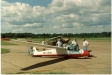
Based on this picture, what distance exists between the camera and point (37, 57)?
16109 millimetres

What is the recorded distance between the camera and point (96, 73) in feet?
31.4

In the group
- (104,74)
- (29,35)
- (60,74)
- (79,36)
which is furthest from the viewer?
(79,36)

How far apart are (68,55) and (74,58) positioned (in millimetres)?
644

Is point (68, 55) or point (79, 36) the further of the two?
point (79, 36)

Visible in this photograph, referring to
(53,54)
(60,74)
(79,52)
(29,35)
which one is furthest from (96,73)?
(29,35)

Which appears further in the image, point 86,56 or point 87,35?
point 87,35

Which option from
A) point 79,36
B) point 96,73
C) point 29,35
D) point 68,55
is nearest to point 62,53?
point 68,55

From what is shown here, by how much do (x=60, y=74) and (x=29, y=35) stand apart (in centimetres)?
8062

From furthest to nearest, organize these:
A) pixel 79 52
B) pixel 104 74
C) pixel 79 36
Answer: pixel 79 36 → pixel 79 52 → pixel 104 74

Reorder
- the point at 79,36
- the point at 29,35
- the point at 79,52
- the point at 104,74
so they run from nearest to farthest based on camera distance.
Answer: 1. the point at 104,74
2. the point at 79,52
3. the point at 29,35
4. the point at 79,36

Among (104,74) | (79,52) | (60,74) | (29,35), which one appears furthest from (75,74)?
(29,35)

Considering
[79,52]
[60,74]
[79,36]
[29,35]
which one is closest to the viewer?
[60,74]

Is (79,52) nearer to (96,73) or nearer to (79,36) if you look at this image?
(96,73)

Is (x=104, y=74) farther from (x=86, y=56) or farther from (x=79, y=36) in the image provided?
(x=79, y=36)
